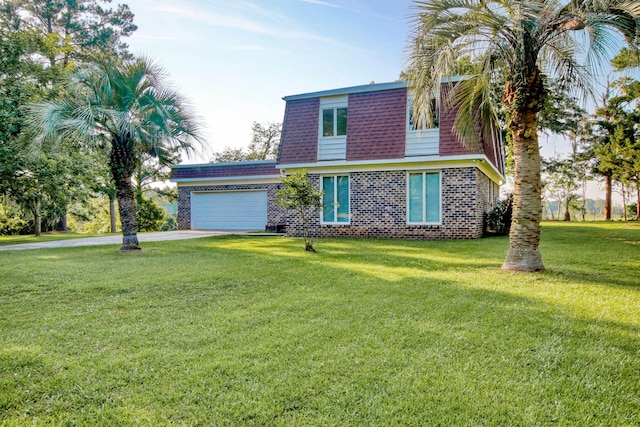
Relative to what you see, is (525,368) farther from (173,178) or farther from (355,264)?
(173,178)

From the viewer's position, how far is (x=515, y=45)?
617 cm

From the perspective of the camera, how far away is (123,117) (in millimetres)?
9125

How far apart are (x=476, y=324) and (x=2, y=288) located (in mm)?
6504

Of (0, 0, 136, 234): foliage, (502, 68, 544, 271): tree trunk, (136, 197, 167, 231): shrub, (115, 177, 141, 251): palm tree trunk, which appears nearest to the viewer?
(502, 68, 544, 271): tree trunk

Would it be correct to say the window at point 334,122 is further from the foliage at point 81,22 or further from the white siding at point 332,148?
the foliage at point 81,22

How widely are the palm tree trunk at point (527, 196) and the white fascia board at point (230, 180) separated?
40.1 feet

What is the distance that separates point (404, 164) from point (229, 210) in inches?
396

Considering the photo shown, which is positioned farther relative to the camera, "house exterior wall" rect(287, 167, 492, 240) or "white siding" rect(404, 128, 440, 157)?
"white siding" rect(404, 128, 440, 157)

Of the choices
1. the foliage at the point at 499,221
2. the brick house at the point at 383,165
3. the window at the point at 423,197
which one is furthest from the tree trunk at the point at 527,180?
the foliage at the point at 499,221

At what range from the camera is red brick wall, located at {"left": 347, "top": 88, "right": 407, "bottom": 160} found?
12.3 m

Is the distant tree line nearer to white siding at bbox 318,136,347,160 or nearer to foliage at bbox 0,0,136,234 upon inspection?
foliage at bbox 0,0,136,234

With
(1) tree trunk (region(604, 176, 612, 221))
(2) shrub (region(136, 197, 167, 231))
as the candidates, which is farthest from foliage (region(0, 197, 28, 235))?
(1) tree trunk (region(604, 176, 612, 221))

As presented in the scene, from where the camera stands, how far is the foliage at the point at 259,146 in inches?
1231

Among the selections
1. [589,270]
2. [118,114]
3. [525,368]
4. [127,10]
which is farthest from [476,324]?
[127,10]
